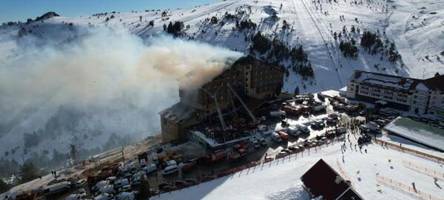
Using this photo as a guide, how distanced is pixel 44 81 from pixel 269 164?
90.9 m

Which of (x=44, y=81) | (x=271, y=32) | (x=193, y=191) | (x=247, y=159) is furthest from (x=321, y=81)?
(x=44, y=81)

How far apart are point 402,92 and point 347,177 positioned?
32.6 m

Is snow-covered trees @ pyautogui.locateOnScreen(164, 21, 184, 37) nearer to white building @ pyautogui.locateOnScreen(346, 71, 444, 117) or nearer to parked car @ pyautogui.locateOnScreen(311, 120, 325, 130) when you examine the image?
white building @ pyautogui.locateOnScreen(346, 71, 444, 117)

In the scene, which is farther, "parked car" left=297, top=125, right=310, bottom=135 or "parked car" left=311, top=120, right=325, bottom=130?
"parked car" left=311, top=120, right=325, bottom=130

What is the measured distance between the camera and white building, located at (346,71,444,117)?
63.6m

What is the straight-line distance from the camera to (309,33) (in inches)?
5581

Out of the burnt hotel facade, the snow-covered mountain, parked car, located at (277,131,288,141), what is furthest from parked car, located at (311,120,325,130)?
the snow-covered mountain

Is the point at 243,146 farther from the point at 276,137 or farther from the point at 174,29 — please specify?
the point at 174,29

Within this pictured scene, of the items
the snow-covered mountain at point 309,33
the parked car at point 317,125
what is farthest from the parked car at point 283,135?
the snow-covered mountain at point 309,33

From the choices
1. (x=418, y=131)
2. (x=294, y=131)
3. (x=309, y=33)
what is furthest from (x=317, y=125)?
(x=309, y=33)

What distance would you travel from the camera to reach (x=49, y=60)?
11544 cm

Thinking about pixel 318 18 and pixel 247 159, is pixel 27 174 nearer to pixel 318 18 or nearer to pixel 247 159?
pixel 247 159

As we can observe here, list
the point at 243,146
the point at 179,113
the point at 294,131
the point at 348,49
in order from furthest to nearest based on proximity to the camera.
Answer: the point at 348,49 < the point at 179,113 < the point at 294,131 < the point at 243,146

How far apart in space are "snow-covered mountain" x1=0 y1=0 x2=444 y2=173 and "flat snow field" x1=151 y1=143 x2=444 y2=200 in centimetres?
5482
